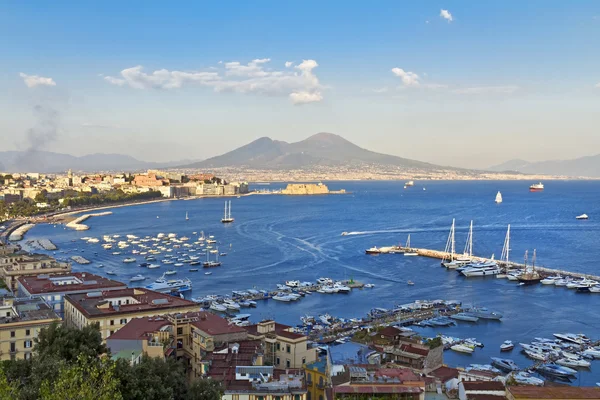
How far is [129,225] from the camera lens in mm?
46062

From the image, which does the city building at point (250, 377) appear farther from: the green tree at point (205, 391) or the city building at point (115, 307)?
the city building at point (115, 307)

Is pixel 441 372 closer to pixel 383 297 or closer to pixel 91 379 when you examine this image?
pixel 91 379

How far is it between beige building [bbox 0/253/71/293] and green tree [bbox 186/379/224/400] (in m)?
12.7

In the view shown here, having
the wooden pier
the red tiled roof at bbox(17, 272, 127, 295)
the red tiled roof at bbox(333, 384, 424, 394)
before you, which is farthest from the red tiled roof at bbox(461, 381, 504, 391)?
the wooden pier

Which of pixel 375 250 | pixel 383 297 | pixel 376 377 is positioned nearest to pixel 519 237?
pixel 375 250

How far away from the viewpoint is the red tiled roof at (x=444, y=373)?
30.7 ft

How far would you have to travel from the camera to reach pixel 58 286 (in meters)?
15.0

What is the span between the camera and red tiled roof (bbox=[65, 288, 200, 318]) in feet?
39.6

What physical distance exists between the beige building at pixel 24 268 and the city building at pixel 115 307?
5.14 meters

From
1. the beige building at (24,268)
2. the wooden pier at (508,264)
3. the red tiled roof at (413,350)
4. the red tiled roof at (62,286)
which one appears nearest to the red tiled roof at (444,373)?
the red tiled roof at (413,350)

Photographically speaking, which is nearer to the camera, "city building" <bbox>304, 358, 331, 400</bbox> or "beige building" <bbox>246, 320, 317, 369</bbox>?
"city building" <bbox>304, 358, 331, 400</bbox>

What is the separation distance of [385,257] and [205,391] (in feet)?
80.6

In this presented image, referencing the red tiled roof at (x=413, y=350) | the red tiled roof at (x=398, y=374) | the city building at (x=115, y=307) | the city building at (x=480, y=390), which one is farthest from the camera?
the city building at (x=115, y=307)

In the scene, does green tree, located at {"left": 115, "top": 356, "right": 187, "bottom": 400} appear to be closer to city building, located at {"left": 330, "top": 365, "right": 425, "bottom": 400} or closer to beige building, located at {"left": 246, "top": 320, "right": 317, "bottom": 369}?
city building, located at {"left": 330, "top": 365, "right": 425, "bottom": 400}
